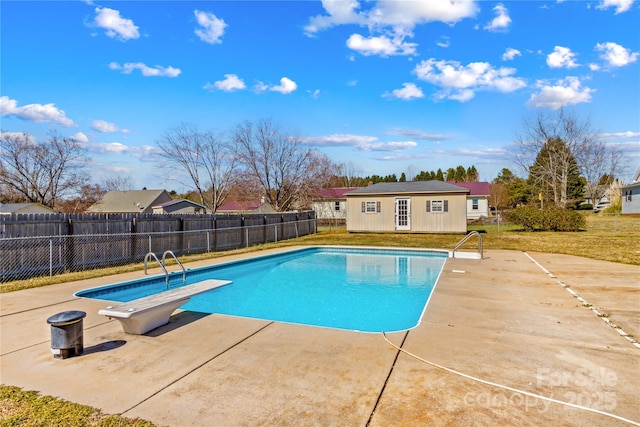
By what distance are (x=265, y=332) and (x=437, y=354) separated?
2.21 meters

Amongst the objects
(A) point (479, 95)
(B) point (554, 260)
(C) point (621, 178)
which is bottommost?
(B) point (554, 260)

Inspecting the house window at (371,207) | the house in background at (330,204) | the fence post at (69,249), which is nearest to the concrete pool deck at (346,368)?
the fence post at (69,249)

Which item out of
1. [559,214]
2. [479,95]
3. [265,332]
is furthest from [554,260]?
[479,95]

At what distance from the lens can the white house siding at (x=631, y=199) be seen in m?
30.5

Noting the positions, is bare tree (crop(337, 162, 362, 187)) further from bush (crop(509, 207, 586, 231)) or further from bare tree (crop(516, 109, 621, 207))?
bush (crop(509, 207, 586, 231))

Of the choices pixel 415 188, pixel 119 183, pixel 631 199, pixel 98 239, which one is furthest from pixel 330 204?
pixel 119 183

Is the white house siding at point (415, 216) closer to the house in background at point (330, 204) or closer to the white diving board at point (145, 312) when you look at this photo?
the house in background at point (330, 204)

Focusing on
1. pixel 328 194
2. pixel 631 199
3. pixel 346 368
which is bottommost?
pixel 346 368

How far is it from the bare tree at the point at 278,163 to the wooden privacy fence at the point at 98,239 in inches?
660

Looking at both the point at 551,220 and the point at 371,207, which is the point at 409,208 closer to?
the point at 371,207

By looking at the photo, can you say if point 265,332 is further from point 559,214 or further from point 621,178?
point 621,178

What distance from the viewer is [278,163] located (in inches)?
1278

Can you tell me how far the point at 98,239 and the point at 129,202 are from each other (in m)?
31.2

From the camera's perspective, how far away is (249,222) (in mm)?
16844
